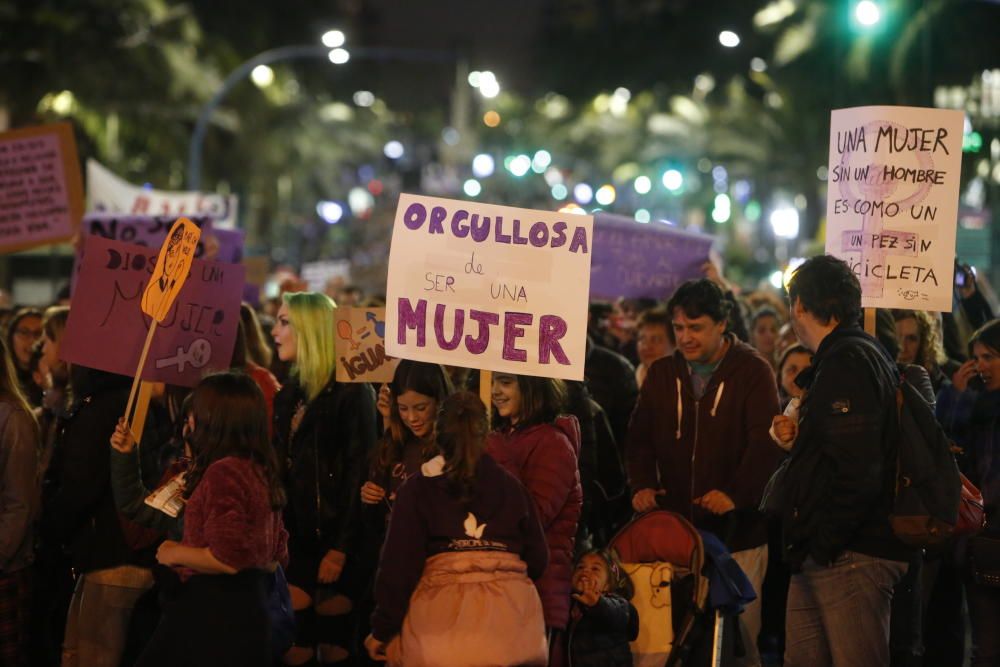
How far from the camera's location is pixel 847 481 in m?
5.57

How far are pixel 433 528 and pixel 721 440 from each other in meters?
2.24

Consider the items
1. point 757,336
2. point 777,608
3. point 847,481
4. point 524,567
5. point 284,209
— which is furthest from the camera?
point 284,209

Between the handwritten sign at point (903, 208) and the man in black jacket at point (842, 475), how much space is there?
1108 mm

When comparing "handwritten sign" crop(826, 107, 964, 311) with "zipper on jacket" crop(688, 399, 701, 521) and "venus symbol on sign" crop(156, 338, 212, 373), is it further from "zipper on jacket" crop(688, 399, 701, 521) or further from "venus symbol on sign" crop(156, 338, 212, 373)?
"venus symbol on sign" crop(156, 338, 212, 373)

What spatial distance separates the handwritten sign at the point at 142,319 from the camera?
675cm

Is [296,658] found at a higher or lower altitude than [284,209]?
lower

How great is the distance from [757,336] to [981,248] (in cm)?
877

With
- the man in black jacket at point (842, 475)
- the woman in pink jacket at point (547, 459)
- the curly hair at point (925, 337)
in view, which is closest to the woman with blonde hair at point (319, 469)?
the woman in pink jacket at point (547, 459)

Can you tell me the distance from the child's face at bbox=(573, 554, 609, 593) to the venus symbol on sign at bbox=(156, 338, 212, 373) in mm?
2241

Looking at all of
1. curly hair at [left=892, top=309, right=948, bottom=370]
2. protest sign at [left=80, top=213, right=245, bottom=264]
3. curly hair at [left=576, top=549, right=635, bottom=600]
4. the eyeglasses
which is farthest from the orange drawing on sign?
protest sign at [left=80, top=213, right=245, bottom=264]

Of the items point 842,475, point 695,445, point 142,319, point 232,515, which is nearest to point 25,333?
point 142,319

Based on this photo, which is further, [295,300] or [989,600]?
[295,300]

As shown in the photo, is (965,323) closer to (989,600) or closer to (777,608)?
(777,608)

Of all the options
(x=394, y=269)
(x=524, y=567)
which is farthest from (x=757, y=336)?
(x=524, y=567)
